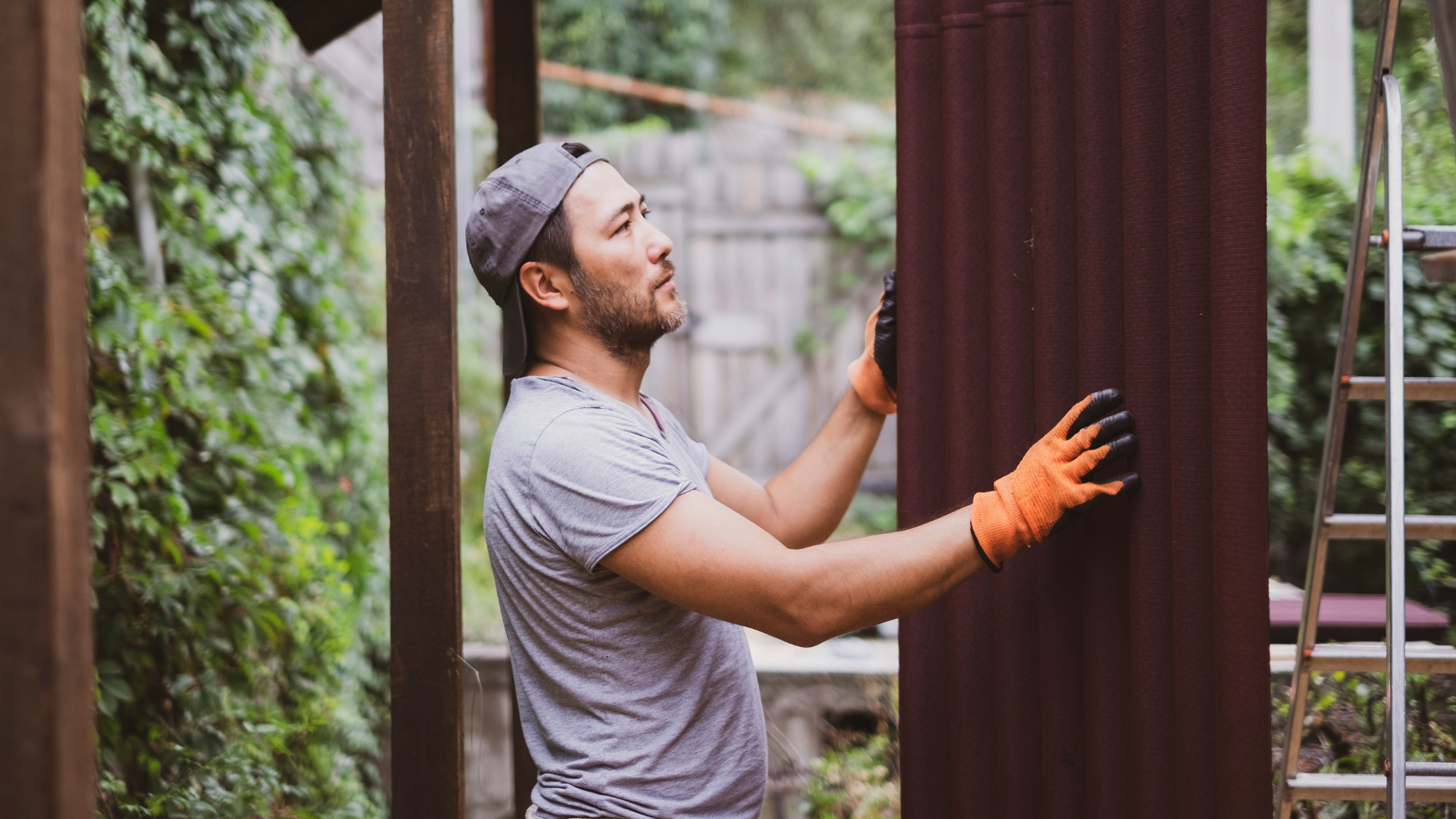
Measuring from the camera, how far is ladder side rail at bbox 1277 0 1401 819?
6.43ft

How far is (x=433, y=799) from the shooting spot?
187cm

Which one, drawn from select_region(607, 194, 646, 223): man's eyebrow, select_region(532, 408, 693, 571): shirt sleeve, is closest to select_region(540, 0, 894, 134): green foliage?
select_region(607, 194, 646, 223): man's eyebrow

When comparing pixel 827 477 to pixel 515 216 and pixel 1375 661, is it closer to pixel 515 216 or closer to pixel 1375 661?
pixel 515 216

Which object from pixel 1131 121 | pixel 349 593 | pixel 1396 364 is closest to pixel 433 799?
pixel 1131 121

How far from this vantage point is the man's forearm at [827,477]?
232 cm

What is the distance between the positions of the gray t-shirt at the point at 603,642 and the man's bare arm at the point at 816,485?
1.41 feet

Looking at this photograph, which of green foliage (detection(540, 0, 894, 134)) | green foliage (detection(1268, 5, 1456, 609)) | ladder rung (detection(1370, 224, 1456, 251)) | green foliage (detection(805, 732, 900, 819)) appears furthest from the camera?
green foliage (detection(540, 0, 894, 134))

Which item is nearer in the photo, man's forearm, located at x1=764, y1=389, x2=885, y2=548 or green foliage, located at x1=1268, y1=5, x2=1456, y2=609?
man's forearm, located at x1=764, y1=389, x2=885, y2=548

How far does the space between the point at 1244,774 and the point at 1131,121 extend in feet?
3.39

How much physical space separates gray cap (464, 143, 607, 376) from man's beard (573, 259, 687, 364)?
0.13 metres

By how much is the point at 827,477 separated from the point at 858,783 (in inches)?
72.7

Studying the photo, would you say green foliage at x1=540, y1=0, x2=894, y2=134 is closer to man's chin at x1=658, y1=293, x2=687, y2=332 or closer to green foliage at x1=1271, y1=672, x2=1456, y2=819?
green foliage at x1=1271, y1=672, x2=1456, y2=819

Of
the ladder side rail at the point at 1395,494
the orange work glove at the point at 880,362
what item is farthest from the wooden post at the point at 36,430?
the ladder side rail at the point at 1395,494

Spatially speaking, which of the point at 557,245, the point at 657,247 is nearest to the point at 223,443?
the point at 557,245
